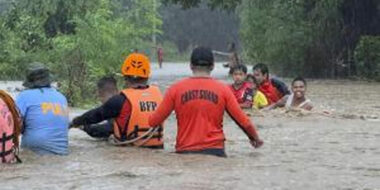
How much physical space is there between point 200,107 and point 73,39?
1382cm

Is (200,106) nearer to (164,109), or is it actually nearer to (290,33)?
(164,109)

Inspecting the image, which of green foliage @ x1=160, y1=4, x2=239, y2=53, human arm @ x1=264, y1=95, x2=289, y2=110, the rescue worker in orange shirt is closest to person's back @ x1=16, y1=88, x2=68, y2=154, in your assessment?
the rescue worker in orange shirt

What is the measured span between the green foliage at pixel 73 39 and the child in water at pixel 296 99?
574cm

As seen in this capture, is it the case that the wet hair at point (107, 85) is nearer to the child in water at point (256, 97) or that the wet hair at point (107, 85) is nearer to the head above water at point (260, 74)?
the child in water at point (256, 97)

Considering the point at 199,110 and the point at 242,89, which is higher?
the point at 199,110

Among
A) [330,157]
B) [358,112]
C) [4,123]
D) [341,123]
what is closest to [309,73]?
[358,112]

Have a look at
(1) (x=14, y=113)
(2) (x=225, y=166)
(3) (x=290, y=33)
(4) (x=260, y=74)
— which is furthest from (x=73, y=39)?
(3) (x=290, y=33)

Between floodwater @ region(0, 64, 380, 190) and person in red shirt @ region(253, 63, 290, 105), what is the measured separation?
7.41 feet

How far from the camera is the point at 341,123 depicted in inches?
619

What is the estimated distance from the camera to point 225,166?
29.6 feet

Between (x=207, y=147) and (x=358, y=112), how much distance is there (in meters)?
9.41

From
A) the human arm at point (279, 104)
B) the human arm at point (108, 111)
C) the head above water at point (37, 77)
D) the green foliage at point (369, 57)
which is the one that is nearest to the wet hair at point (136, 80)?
the human arm at point (108, 111)

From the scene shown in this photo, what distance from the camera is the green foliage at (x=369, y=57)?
1277 inches

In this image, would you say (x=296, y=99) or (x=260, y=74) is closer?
(x=296, y=99)
